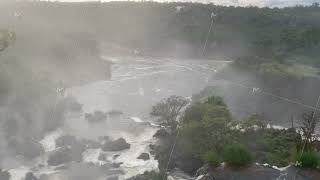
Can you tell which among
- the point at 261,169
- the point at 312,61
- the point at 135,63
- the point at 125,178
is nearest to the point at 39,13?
the point at 135,63

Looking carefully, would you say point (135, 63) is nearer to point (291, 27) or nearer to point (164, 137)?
point (291, 27)

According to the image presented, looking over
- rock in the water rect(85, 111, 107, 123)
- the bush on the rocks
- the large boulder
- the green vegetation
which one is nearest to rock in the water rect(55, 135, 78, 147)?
the large boulder

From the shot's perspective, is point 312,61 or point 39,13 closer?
point 312,61

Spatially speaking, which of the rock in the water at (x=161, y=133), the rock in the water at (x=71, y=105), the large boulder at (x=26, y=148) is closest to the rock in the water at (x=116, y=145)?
the rock in the water at (x=161, y=133)

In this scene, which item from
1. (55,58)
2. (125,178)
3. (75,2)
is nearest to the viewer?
Answer: (125,178)

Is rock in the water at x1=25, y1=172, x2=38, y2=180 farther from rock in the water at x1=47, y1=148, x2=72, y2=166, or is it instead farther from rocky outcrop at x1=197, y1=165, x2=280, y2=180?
rocky outcrop at x1=197, y1=165, x2=280, y2=180

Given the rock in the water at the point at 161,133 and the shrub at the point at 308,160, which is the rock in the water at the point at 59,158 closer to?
the rock in the water at the point at 161,133

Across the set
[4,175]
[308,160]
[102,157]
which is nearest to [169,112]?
[102,157]
